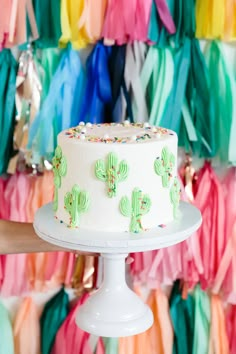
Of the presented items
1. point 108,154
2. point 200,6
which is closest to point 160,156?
point 108,154

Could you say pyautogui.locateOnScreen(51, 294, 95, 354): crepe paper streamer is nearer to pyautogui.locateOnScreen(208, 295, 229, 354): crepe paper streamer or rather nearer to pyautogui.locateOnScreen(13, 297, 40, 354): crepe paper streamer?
pyautogui.locateOnScreen(13, 297, 40, 354): crepe paper streamer

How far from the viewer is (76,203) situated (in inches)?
37.1

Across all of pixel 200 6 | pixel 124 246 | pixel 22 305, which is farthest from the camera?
pixel 22 305

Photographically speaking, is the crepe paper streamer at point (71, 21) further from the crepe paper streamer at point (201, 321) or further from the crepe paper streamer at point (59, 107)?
the crepe paper streamer at point (201, 321)

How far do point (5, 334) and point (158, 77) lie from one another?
2.27ft

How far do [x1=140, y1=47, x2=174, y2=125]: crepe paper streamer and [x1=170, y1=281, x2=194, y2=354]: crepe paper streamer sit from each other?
0.43m

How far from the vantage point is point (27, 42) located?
1322 millimetres

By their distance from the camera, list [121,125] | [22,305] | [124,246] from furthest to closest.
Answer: [22,305]
[121,125]
[124,246]

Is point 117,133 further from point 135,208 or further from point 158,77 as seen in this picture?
point 158,77

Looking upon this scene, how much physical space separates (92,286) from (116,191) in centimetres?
57

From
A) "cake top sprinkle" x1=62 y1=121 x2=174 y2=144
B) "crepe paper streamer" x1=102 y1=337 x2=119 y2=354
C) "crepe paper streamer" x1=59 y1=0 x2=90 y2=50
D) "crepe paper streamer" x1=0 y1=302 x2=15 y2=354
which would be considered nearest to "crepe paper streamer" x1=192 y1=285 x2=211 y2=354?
"crepe paper streamer" x1=102 y1=337 x2=119 y2=354

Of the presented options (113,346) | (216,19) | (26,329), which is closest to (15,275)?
(26,329)

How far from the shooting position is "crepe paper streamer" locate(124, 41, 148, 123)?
1.34 m

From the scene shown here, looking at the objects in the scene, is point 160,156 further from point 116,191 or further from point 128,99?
point 128,99
